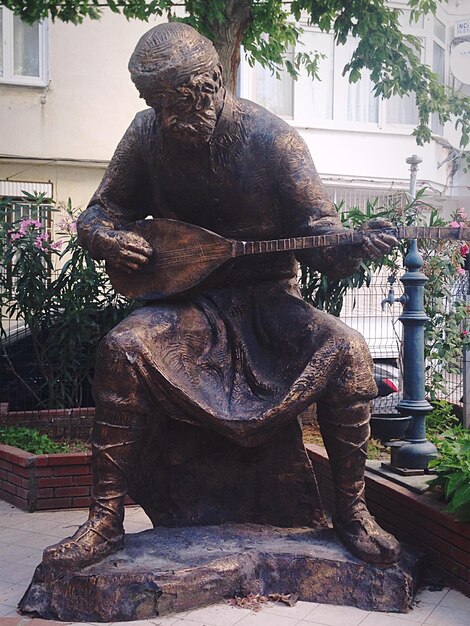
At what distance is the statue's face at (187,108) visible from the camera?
337 cm

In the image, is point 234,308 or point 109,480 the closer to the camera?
point 109,480

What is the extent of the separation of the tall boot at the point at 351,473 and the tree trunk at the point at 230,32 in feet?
15.3

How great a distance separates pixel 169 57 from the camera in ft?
10.9

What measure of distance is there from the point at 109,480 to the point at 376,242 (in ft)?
4.63

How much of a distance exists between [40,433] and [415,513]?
3.69 metres

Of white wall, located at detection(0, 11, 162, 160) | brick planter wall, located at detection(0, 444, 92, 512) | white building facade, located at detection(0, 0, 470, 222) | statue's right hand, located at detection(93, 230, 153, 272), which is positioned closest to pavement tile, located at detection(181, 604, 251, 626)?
statue's right hand, located at detection(93, 230, 153, 272)

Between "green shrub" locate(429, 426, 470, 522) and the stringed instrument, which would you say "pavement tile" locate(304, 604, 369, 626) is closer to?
"green shrub" locate(429, 426, 470, 522)

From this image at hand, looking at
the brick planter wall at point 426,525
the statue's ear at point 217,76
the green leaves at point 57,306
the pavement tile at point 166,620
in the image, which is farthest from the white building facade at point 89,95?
the pavement tile at point 166,620

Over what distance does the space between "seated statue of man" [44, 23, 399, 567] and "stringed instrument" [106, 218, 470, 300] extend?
0.18 ft

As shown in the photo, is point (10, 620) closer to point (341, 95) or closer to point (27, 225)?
point (27, 225)

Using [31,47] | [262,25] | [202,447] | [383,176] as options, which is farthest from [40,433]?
[383,176]

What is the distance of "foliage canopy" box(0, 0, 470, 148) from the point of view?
7.53 meters

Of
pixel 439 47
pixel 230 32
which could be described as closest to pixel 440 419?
pixel 230 32

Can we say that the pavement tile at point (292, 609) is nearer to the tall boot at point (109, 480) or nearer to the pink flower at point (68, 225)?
the tall boot at point (109, 480)
